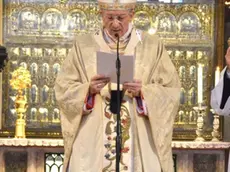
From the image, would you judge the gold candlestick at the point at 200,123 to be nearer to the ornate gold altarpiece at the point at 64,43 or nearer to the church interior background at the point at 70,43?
the church interior background at the point at 70,43

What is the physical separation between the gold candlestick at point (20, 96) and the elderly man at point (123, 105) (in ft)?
9.93

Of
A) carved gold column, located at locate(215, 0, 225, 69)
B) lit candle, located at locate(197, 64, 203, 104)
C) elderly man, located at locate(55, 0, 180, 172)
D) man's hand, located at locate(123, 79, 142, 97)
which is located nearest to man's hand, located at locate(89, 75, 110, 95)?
elderly man, located at locate(55, 0, 180, 172)

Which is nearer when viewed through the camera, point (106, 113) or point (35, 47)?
point (106, 113)

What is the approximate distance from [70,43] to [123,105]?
4.03 metres

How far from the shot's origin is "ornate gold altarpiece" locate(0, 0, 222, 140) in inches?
421

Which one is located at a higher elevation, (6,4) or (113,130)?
(6,4)

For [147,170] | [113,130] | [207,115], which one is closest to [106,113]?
[113,130]

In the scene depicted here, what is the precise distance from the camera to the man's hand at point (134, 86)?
6492 mm

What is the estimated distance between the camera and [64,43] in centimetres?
1079

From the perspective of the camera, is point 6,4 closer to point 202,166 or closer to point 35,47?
point 35,47

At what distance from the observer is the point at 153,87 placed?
6.70m

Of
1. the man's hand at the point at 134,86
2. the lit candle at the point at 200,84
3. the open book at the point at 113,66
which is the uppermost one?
the open book at the point at 113,66

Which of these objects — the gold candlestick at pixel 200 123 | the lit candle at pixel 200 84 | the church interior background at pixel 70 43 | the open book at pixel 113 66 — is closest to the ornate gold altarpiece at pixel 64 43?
the church interior background at pixel 70 43

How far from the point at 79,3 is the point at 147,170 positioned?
14.8 feet
